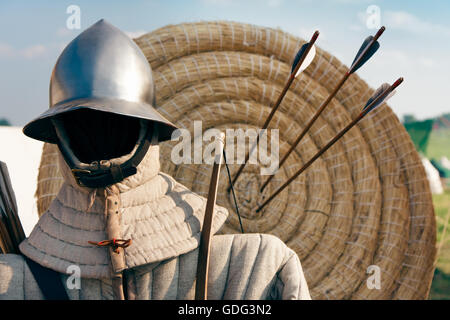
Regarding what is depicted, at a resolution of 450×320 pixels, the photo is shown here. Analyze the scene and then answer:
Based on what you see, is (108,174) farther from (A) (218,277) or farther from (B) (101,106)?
(A) (218,277)

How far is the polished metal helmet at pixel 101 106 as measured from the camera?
174 centimetres

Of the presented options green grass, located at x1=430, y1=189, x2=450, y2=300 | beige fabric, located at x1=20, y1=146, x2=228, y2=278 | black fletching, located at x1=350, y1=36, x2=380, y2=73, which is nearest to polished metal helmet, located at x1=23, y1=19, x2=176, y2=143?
beige fabric, located at x1=20, y1=146, x2=228, y2=278

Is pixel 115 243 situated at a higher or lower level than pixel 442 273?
higher

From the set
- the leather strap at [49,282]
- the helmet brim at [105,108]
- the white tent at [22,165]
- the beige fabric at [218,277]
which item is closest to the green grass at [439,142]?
the white tent at [22,165]

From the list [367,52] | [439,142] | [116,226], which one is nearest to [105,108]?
[116,226]

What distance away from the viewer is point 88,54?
1.81 meters

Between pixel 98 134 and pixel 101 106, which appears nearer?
pixel 101 106

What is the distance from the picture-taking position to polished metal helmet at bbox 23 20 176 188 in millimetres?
1735

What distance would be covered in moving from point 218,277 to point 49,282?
2.04 ft

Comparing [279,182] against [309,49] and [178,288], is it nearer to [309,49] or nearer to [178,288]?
[309,49]

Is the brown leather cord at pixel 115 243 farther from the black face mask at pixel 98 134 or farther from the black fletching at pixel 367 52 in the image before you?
the black fletching at pixel 367 52

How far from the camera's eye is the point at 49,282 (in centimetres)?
177

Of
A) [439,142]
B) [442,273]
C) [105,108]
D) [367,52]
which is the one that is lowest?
[442,273]
